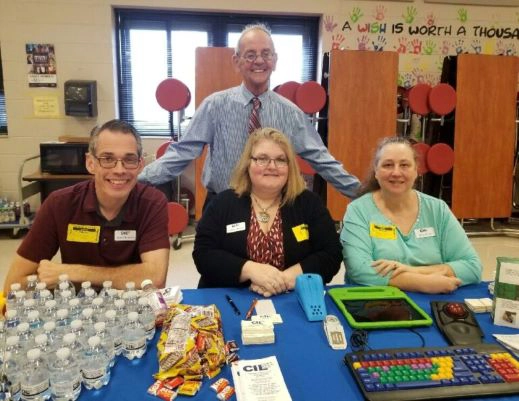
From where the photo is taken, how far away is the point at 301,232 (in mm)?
1905

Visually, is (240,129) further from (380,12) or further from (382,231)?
(380,12)

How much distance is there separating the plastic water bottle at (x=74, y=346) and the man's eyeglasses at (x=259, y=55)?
5.71 feet

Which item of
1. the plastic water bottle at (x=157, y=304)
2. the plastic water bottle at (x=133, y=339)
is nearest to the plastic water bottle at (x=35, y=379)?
the plastic water bottle at (x=133, y=339)

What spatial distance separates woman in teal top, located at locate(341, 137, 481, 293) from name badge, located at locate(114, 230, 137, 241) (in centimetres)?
94

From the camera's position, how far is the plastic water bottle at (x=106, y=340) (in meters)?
1.12

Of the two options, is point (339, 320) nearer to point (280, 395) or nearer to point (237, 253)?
point (280, 395)

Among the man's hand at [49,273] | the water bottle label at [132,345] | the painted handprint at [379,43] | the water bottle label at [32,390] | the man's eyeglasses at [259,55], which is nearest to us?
the water bottle label at [32,390]

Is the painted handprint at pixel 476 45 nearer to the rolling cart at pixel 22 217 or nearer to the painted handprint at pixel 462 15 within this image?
the painted handprint at pixel 462 15

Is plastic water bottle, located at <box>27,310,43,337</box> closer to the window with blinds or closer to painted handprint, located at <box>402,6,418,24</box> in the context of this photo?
the window with blinds

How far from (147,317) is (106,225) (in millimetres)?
641

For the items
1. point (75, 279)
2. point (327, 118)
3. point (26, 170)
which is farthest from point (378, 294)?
point (26, 170)

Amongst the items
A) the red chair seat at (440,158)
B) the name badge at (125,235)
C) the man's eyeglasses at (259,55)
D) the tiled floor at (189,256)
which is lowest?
the tiled floor at (189,256)

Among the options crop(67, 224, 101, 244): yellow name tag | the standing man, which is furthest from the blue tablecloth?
the standing man

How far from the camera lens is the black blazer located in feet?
6.02
